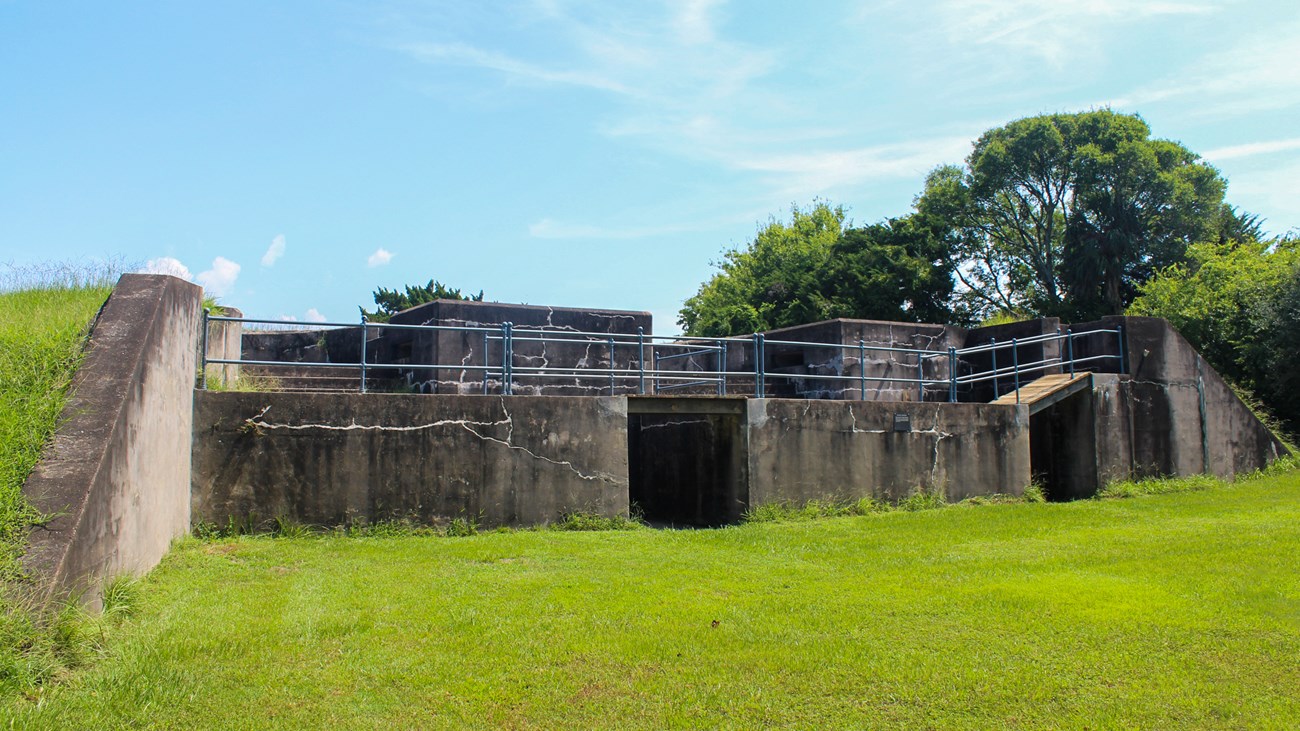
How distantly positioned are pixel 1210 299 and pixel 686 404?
524 inches

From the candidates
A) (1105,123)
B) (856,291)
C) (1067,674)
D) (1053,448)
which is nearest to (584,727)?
(1067,674)

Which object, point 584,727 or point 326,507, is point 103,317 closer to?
point 326,507

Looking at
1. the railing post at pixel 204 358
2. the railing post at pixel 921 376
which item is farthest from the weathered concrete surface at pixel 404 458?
the railing post at pixel 921 376

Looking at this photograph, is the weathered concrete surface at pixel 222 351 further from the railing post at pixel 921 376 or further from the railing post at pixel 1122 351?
the railing post at pixel 1122 351

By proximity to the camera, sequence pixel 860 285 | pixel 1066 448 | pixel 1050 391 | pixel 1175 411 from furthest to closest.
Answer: pixel 860 285, pixel 1175 411, pixel 1066 448, pixel 1050 391

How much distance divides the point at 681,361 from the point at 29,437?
12.1 meters

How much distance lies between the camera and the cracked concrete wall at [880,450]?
1135 centimetres

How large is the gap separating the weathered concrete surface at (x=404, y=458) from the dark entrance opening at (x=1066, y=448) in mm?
7094

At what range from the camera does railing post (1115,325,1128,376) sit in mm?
14008

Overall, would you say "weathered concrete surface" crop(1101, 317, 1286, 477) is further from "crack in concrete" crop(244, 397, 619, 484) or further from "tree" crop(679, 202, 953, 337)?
Result: "tree" crop(679, 202, 953, 337)

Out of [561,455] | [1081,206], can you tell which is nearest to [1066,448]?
[561,455]

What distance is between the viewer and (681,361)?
17.4 m

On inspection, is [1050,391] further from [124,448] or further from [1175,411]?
[124,448]

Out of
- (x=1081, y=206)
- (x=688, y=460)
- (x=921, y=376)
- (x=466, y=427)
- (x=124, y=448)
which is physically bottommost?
(x=688, y=460)
